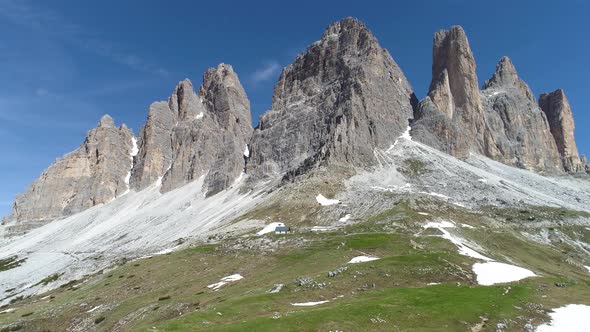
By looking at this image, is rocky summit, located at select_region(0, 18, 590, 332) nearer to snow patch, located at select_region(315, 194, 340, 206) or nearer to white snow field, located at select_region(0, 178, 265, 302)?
snow patch, located at select_region(315, 194, 340, 206)

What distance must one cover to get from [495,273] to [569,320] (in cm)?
2032

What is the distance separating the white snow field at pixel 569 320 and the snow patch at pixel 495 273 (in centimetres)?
1191

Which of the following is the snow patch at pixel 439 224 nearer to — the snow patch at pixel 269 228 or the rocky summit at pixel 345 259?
the rocky summit at pixel 345 259

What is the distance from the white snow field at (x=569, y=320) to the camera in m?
34.6

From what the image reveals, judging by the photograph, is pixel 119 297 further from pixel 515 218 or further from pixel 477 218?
pixel 515 218

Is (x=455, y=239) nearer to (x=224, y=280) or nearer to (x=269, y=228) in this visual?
(x=224, y=280)

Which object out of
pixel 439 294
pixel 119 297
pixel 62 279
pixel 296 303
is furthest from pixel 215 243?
pixel 439 294

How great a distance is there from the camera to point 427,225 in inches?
3996

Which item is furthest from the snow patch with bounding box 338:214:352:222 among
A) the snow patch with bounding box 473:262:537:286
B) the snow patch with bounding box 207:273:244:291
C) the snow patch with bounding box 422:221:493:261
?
the snow patch with bounding box 473:262:537:286

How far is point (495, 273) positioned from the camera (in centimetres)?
5688

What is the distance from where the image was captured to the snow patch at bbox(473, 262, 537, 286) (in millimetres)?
53688

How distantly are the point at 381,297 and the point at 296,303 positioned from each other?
854 centimetres

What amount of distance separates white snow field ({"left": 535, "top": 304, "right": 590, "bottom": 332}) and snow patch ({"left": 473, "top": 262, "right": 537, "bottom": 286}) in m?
11.9

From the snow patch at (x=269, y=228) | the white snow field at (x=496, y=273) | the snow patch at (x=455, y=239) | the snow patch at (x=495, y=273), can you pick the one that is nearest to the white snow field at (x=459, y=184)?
the snow patch at (x=455, y=239)
